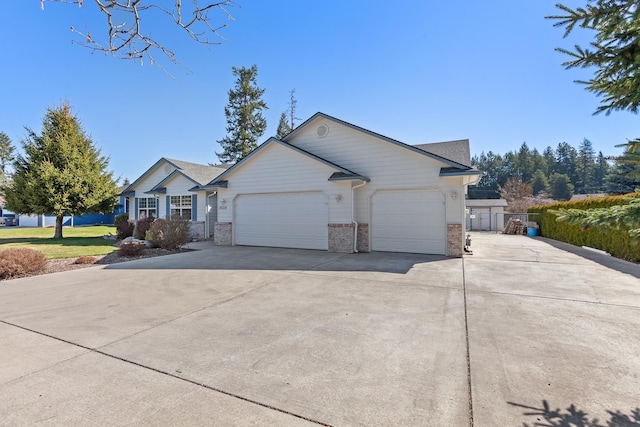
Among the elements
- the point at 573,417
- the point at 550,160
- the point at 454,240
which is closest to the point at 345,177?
the point at 454,240

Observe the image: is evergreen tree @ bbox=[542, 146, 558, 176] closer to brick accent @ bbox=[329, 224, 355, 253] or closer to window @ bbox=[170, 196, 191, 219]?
brick accent @ bbox=[329, 224, 355, 253]

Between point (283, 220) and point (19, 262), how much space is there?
28.0ft

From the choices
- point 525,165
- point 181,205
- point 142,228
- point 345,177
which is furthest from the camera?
point 525,165

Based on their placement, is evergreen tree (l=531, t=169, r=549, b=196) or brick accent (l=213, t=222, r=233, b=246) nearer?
brick accent (l=213, t=222, r=233, b=246)

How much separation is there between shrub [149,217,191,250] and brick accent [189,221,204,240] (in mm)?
4478

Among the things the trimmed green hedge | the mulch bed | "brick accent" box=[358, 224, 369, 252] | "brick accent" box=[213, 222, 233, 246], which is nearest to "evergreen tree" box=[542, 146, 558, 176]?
the trimmed green hedge

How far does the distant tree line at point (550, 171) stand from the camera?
58344mm

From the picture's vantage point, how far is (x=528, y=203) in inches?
1545

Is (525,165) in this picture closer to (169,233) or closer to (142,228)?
(142,228)

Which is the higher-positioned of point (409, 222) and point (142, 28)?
point (142, 28)

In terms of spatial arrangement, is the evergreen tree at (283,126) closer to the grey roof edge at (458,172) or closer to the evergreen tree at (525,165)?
the grey roof edge at (458,172)

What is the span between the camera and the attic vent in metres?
13.6

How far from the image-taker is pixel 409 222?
11914mm

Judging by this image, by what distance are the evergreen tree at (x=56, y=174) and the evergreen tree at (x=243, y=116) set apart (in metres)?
17.0
